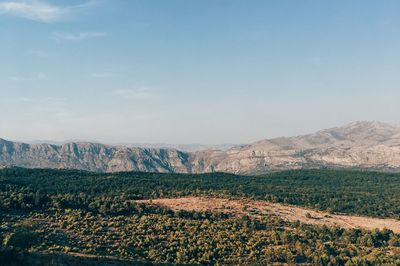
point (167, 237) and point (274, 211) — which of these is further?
point (274, 211)

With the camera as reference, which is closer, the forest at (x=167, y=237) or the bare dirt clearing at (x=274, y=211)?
the forest at (x=167, y=237)

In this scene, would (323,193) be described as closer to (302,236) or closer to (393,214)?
(393,214)

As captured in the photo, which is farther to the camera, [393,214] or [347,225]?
[393,214]

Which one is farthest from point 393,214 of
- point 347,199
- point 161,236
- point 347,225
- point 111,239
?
point 111,239

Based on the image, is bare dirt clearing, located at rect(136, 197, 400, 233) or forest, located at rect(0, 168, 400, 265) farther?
bare dirt clearing, located at rect(136, 197, 400, 233)

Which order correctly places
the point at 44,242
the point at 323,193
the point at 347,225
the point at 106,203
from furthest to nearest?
the point at 323,193
the point at 347,225
the point at 106,203
the point at 44,242

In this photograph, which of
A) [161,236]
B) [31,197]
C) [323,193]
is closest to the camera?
[161,236]

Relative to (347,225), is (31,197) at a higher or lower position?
higher
